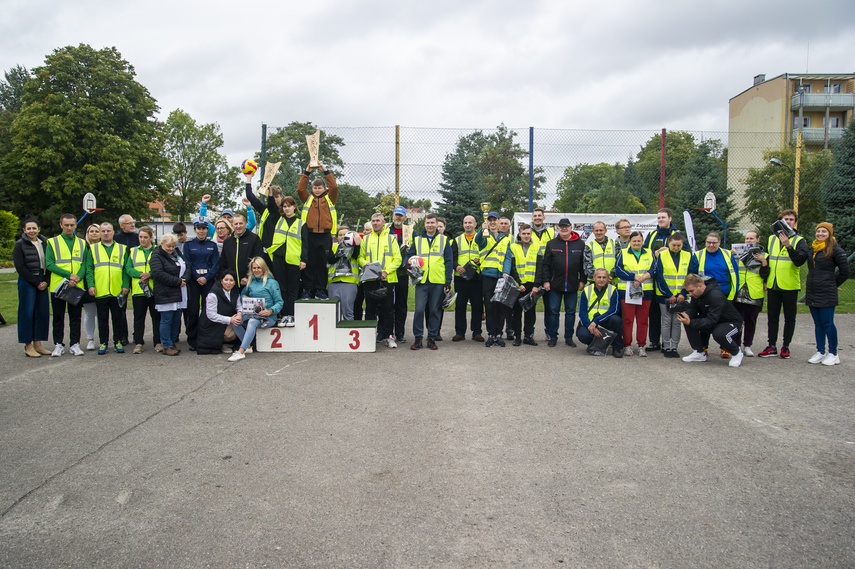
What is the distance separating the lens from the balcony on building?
45.1 m

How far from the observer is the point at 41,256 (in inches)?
311

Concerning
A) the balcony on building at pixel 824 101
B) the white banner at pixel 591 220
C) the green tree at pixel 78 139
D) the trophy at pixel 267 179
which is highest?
the balcony on building at pixel 824 101

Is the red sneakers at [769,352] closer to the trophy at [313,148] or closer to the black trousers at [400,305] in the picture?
the black trousers at [400,305]

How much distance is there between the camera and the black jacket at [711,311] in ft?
24.8

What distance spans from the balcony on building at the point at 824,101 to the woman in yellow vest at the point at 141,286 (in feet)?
169

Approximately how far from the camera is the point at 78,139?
32375 mm

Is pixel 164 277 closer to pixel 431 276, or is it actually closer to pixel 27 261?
pixel 27 261

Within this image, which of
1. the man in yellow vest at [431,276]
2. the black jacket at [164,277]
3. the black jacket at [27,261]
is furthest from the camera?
the man in yellow vest at [431,276]

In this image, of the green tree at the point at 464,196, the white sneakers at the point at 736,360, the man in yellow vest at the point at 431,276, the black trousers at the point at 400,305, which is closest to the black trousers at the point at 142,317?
the black trousers at the point at 400,305

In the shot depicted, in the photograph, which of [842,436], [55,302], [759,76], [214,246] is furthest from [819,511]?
[759,76]

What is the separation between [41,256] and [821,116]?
187 feet

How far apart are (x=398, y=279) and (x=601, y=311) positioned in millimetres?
3153

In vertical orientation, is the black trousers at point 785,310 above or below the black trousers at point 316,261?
below

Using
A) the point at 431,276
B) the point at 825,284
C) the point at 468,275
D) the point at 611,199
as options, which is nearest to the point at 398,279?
the point at 431,276
